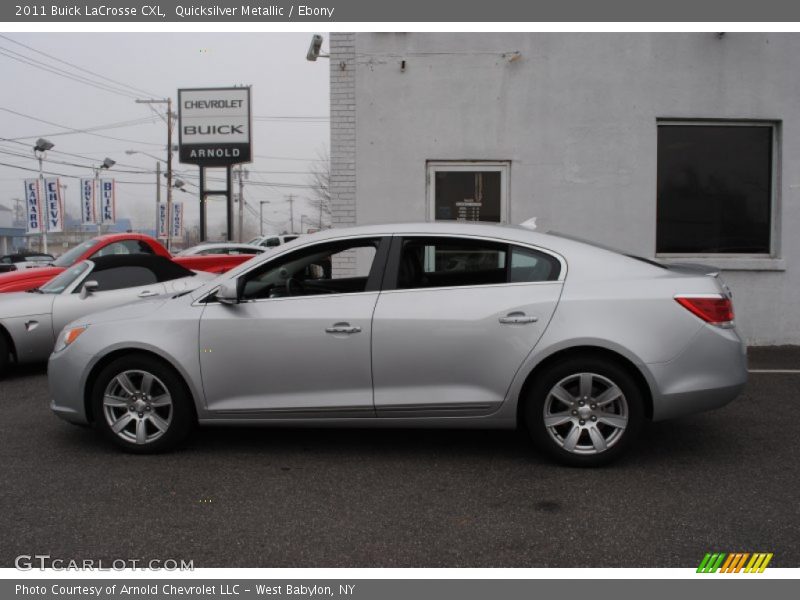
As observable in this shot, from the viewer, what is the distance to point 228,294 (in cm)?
499

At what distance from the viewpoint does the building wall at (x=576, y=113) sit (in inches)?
370

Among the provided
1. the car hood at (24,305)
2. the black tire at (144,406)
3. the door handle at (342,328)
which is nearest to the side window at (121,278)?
the car hood at (24,305)

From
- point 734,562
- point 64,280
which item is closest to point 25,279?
point 64,280

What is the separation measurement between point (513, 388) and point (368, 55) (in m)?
6.12

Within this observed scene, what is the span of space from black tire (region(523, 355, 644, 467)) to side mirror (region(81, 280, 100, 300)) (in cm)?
538

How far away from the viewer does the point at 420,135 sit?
9492mm

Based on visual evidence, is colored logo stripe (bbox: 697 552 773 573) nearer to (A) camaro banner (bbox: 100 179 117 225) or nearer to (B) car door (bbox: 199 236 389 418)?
(B) car door (bbox: 199 236 389 418)

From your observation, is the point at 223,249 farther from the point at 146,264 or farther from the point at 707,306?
the point at 707,306

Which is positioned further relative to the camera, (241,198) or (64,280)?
(241,198)

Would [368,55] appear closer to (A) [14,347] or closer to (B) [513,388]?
(A) [14,347]

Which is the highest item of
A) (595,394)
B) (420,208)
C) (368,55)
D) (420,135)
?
(368,55)

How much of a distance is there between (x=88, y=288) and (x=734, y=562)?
23.1 ft

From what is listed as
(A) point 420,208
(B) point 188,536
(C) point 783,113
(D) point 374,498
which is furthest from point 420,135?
(B) point 188,536

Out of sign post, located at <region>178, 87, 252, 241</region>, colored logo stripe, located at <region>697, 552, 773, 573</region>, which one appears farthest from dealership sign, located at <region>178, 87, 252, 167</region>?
colored logo stripe, located at <region>697, 552, 773, 573</region>
